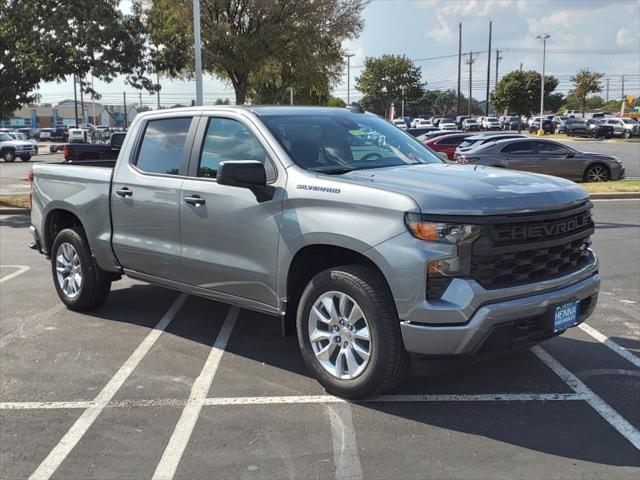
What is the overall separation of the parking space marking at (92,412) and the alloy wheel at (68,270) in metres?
0.98

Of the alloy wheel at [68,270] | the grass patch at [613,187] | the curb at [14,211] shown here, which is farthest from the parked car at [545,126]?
the alloy wheel at [68,270]

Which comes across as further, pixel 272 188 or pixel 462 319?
pixel 272 188

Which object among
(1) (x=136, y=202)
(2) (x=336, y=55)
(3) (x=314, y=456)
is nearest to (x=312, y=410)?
(3) (x=314, y=456)

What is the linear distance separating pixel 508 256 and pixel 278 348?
2.23 m

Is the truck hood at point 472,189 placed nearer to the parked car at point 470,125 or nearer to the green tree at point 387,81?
the parked car at point 470,125

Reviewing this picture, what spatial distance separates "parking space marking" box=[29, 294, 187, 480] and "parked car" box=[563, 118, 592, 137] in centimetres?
5954

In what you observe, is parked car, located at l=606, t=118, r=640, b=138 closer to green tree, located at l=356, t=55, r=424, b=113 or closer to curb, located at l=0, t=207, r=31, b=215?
green tree, located at l=356, t=55, r=424, b=113

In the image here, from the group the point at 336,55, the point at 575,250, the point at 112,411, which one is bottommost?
the point at 112,411

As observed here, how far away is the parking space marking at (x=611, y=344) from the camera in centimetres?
501

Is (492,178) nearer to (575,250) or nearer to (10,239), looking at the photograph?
(575,250)

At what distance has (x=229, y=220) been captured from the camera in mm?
4770

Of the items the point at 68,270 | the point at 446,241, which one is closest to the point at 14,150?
the point at 68,270

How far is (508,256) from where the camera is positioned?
3900mm

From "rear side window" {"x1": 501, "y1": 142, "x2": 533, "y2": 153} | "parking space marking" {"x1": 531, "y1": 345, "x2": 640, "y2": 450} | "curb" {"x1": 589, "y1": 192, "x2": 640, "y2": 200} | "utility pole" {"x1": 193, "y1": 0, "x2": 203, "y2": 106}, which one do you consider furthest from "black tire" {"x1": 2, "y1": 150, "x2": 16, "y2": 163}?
"parking space marking" {"x1": 531, "y1": 345, "x2": 640, "y2": 450}
